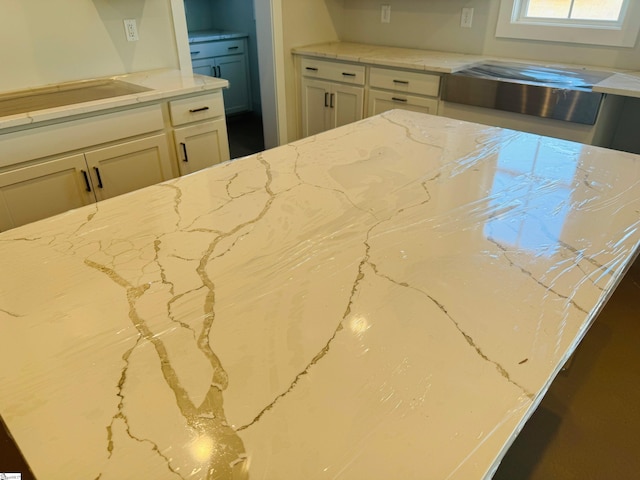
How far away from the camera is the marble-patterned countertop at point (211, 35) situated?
441 cm

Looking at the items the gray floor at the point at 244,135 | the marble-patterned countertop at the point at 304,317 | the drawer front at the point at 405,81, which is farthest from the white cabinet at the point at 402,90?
the marble-patterned countertop at the point at 304,317

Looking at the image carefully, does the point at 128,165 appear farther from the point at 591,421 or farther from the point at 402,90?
the point at 591,421

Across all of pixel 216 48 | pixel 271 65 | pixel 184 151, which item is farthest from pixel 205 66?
pixel 184 151

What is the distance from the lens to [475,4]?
3.18 metres

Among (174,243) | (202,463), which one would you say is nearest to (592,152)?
(174,243)

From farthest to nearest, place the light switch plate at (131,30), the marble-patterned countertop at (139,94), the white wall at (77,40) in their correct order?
the light switch plate at (131,30), the white wall at (77,40), the marble-patterned countertop at (139,94)

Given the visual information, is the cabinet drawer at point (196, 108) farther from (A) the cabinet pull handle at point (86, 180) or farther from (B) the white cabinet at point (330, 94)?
(B) the white cabinet at point (330, 94)

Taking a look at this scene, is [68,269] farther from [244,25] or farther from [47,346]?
[244,25]

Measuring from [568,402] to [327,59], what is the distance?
280 centimetres

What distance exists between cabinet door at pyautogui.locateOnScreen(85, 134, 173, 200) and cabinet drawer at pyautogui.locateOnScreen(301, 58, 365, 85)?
158 cm

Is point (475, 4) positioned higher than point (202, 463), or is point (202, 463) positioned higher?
point (475, 4)

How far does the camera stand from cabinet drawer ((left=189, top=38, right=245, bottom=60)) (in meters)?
4.42

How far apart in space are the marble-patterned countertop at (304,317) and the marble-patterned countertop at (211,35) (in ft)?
11.9

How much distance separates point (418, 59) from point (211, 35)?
2.42m
